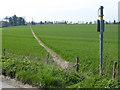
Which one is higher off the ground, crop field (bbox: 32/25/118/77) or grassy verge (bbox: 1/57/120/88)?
grassy verge (bbox: 1/57/120/88)

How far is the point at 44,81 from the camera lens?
689 cm

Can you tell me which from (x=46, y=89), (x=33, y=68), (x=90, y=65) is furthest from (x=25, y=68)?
(x=90, y=65)

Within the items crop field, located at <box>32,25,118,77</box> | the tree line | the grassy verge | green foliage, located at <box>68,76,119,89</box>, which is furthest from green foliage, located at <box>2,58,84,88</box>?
the tree line

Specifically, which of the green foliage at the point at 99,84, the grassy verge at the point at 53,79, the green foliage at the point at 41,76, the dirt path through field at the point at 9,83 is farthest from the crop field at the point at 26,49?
the green foliage at the point at 99,84

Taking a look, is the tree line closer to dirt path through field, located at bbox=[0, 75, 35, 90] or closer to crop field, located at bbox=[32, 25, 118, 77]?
crop field, located at bbox=[32, 25, 118, 77]

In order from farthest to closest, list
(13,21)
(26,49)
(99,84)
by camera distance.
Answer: (13,21) < (26,49) < (99,84)

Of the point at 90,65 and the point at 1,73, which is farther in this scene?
the point at 90,65

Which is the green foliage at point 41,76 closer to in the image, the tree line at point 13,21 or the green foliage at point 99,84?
the green foliage at point 99,84

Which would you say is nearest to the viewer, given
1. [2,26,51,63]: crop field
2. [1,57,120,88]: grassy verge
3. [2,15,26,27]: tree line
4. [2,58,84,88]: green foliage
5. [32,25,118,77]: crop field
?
[1,57,120,88]: grassy verge

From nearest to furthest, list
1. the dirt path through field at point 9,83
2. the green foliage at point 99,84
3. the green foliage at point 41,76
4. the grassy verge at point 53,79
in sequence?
1. the green foliage at point 99,84
2. the grassy verge at point 53,79
3. the green foliage at point 41,76
4. the dirt path through field at point 9,83

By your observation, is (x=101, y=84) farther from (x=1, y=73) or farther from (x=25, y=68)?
(x=1, y=73)

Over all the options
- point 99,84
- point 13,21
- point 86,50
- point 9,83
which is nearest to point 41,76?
point 9,83

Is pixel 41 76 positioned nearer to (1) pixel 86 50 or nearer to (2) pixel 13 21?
(1) pixel 86 50

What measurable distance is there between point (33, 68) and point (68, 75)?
1.68m
